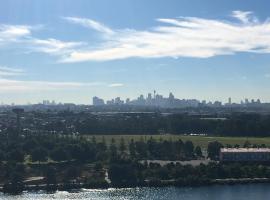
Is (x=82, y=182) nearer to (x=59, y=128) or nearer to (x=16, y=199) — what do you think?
(x=16, y=199)

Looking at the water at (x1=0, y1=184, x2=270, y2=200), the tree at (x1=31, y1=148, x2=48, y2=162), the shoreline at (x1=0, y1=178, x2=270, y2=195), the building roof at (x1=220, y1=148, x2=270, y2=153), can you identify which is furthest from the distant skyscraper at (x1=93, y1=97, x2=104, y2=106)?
the water at (x1=0, y1=184, x2=270, y2=200)

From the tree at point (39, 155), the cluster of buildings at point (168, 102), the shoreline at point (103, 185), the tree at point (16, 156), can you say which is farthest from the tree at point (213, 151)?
the cluster of buildings at point (168, 102)

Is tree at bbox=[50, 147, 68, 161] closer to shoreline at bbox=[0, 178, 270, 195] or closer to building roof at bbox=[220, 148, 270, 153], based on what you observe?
shoreline at bbox=[0, 178, 270, 195]

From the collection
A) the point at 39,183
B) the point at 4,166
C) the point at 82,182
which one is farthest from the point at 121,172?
the point at 4,166

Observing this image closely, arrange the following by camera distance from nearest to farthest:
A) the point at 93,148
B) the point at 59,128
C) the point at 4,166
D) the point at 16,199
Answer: the point at 16,199 < the point at 4,166 < the point at 93,148 < the point at 59,128

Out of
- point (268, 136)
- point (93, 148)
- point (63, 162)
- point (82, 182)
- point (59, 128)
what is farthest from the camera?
point (59, 128)

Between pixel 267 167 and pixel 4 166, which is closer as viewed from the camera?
pixel 4 166
